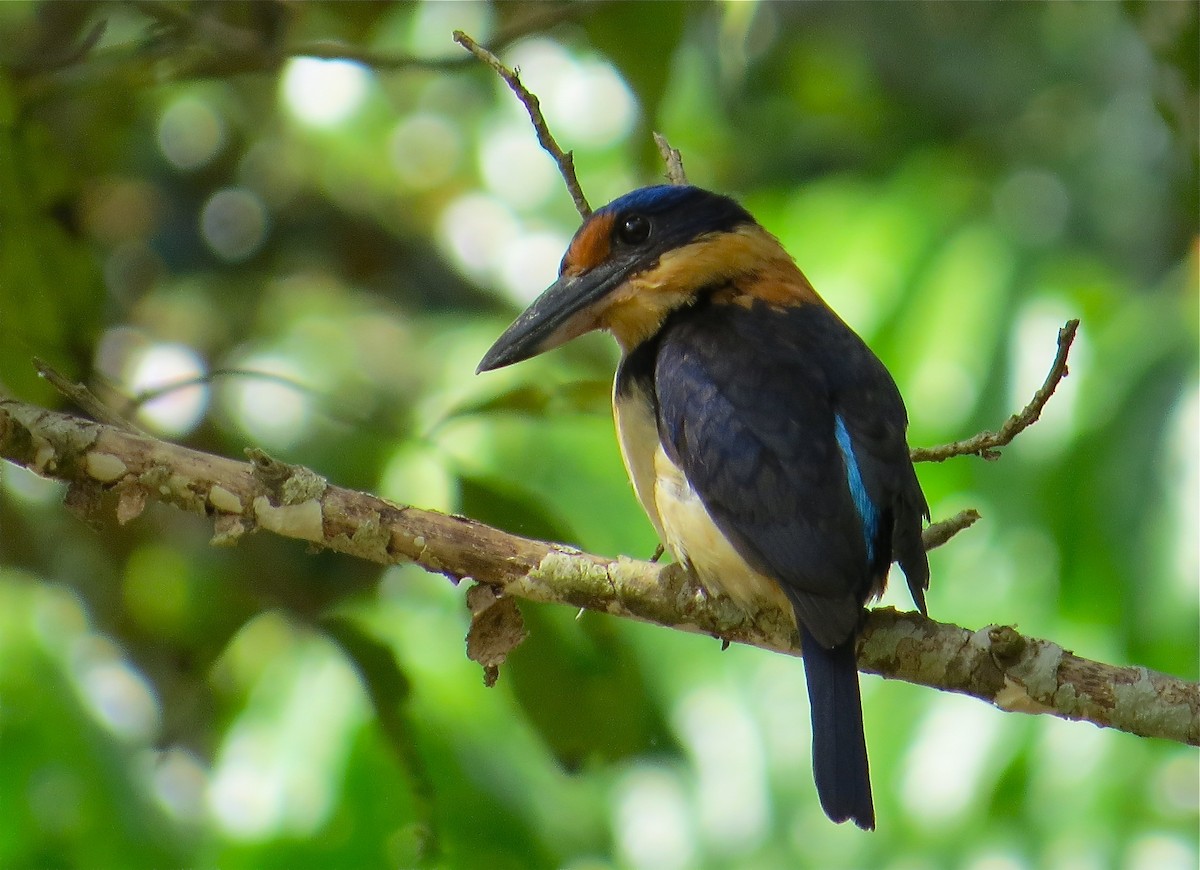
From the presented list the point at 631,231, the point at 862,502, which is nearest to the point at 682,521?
the point at 862,502

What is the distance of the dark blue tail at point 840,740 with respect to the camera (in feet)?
7.68

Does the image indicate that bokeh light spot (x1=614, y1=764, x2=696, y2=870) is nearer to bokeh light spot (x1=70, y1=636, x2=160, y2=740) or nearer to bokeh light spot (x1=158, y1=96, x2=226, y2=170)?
bokeh light spot (x1=70, y1=636, x2=160, y2=740)

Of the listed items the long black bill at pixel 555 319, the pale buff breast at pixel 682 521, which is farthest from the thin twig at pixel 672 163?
the pale buff breast at pixel 682 521

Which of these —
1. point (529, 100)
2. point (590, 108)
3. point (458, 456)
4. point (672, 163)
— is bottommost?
point (458, 456)

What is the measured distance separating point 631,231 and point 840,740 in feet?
3.63

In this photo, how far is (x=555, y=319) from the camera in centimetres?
283

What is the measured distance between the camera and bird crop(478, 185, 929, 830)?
2363 mm

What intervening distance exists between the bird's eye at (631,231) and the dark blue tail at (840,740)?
0.92m

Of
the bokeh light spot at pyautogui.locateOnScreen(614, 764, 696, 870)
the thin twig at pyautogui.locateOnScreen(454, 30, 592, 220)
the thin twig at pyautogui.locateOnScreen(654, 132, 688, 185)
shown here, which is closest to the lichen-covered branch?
the thin twig at pyautogui.locateOnScreen(454, 30, 592, 220)

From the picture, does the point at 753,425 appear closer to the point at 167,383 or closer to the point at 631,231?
the point at 631,231

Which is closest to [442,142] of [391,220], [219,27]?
[391,220]

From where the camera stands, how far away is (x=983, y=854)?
4.00 meters

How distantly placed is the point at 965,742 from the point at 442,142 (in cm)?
291

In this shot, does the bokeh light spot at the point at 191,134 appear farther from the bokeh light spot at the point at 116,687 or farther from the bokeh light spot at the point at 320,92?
the bokeh light spot at the point at 116,687
